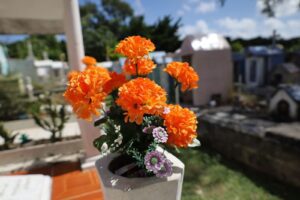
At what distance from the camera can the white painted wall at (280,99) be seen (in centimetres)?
500

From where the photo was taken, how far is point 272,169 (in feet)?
14.5

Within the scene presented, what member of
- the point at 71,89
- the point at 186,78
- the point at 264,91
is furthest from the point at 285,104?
the point at 71,89

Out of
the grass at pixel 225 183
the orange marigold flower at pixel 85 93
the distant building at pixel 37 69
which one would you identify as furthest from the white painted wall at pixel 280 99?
the distant building at pixel 37 69

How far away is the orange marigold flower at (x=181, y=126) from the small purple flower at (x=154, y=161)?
110 millimetres

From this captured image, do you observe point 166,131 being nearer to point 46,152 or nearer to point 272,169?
point 46,152

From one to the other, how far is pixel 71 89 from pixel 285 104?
5265 millimetres

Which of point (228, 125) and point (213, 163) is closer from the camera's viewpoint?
point (213, 163)

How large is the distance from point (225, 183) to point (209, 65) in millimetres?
4675

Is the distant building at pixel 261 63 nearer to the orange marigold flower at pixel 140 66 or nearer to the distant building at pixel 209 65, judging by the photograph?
the distant building at pixel 209 65

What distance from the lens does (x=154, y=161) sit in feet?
3.82

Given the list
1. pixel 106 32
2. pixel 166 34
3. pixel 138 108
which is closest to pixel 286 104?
pixel 138 108

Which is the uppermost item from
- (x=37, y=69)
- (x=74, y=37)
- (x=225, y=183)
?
(x=74, y=37)

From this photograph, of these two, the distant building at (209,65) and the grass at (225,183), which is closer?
the grass at (225,183)

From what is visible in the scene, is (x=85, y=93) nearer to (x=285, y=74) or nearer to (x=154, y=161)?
(x=154, y=161)
